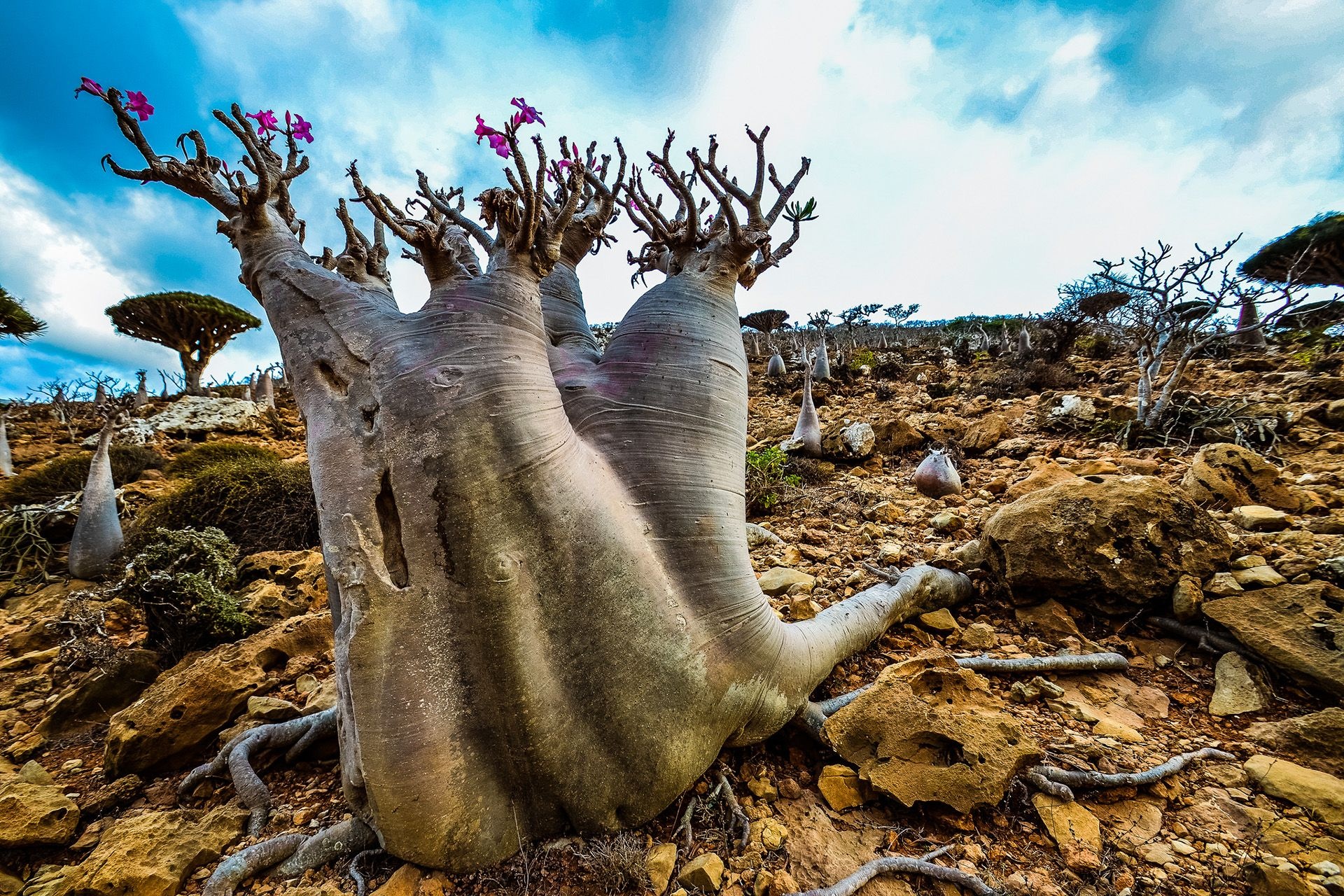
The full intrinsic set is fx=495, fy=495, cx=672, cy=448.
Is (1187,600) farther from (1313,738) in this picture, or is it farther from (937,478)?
(937,478)

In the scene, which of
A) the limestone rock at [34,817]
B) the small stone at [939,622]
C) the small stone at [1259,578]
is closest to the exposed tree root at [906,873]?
the small stone at [939,622]

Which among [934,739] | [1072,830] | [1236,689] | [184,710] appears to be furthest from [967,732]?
[184,710]

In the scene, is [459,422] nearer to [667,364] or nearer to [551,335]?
[667,364]

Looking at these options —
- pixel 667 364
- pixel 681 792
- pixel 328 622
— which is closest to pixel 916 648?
pixel 681 792

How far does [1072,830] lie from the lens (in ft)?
5.01

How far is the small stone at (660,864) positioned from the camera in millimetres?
1481

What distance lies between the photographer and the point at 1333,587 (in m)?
2.05

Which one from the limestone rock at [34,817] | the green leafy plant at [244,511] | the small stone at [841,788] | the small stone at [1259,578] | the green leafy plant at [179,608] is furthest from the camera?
the green leafy plant at [244,511]

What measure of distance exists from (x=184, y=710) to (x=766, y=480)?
4412 millimetres

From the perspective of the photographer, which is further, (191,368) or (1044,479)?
(191,368)

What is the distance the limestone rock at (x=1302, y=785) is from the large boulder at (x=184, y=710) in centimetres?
392

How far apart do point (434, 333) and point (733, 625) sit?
4.87 ft

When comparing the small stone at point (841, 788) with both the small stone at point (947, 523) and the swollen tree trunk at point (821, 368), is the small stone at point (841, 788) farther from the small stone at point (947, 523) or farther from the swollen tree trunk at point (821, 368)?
the swollen tree trunk at point (821, 368)

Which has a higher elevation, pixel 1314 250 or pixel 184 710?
pixel 1314 250
